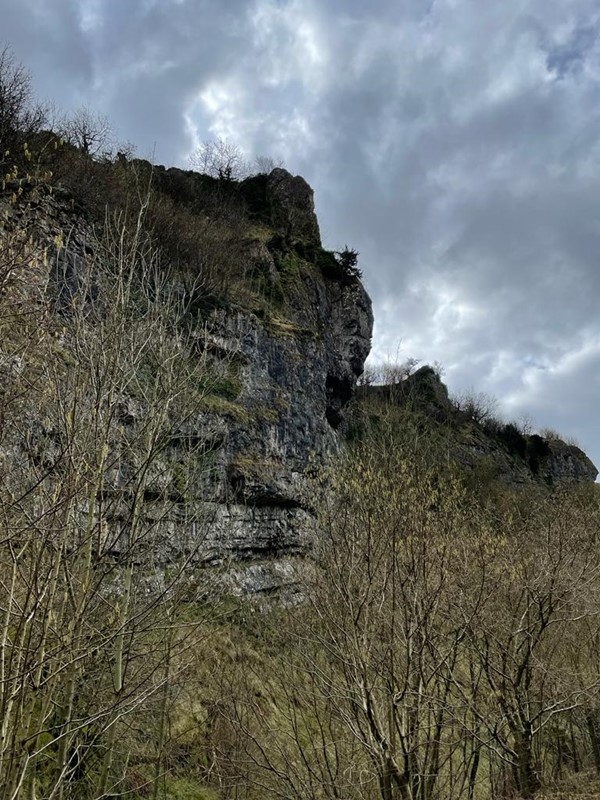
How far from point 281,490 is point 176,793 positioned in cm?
1083

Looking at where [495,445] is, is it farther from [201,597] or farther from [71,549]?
[71,549]

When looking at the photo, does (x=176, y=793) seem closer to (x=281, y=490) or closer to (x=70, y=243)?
(x=281, y=490)

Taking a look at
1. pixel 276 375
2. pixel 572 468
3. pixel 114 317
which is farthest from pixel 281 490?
pixel 572 468

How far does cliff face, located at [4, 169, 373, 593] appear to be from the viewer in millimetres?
16297

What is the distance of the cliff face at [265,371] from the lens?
53.5ft

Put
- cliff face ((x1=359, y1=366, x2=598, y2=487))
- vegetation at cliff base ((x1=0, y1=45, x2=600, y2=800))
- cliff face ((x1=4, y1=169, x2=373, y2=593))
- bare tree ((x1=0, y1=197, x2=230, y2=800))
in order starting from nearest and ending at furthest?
bare tree ((x1=0, y1=197, x2=230, y2=800)) → vegetation at cliff base ((x1=0, y1=45, x2=600, y2=800)) → cliff face ((x1=4, y1=169, x2=373, y2=593)) → cliff face ((x1=359, y1=366, x2=598, y2=487))

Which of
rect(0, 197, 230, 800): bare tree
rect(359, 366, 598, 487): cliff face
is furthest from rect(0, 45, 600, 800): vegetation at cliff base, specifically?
rect(359, 366, 598, 487): cliff face

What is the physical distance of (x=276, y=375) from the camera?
908 inches

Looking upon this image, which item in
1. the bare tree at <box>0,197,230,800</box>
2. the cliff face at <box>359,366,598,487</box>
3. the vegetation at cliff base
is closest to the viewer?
the bare tree at <box>0,197,230,800</box>

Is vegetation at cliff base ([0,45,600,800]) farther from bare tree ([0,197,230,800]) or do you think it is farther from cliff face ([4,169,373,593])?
cliff face ([4,169,373,593])

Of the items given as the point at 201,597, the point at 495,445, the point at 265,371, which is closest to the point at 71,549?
the point at 201,597

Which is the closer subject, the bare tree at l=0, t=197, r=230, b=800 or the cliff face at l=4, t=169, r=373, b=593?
the bare tree at l=0, t=197, r=230, b=800

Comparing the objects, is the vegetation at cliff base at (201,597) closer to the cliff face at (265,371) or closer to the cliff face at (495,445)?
the cliff face at (265,371)

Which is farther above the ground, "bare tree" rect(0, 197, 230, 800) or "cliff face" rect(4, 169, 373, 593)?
"cliff face" rect(4, 169, 373, 593)
